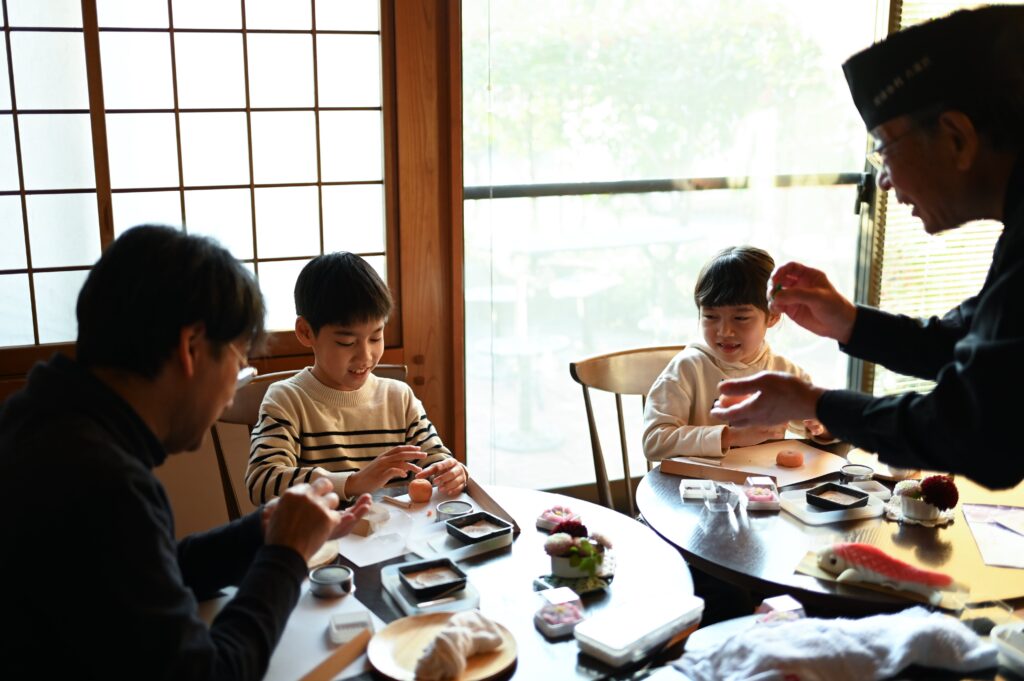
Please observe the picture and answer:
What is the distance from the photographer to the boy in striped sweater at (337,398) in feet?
7.66

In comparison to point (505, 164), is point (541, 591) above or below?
below

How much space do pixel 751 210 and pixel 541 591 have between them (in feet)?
9.02

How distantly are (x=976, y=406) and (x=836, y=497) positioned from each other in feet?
2.73

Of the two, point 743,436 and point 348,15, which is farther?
point 348,15

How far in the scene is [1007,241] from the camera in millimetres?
1436

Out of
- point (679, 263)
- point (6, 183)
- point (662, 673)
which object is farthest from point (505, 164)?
point (662, 673)

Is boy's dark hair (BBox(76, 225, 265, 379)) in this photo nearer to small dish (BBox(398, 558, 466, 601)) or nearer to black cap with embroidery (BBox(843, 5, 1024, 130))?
small dish (BBox(398, 558, 466, 601))

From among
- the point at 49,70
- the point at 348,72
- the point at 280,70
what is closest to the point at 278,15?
the point at 280,70

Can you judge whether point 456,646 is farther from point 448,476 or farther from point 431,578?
point 448,476

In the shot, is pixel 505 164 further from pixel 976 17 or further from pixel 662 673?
pixel 662 673

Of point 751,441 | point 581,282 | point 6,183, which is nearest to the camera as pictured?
point 751,441

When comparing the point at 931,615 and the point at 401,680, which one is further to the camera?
the point at 931,615

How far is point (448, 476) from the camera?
7.03 ft

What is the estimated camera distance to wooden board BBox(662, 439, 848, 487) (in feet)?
7.51
